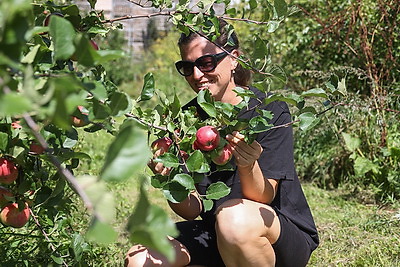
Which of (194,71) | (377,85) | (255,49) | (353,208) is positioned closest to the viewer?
(255,49)

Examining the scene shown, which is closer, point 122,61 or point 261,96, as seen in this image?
point 261,96

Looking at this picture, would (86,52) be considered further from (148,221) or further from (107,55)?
(148,221)

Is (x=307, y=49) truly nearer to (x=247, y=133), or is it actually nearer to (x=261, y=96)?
(x=261, y=96)

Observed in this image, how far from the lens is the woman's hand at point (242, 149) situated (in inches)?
64.7

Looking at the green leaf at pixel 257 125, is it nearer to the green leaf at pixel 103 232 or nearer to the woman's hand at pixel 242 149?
the woman's hand at pixel 242 149

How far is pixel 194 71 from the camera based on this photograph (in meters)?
2.07

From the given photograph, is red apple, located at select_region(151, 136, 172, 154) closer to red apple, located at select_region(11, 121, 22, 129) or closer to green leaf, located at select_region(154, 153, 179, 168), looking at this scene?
green leaf, located at select_region(154, 153, 179, 168)

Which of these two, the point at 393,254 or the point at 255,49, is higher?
the point at 255,49

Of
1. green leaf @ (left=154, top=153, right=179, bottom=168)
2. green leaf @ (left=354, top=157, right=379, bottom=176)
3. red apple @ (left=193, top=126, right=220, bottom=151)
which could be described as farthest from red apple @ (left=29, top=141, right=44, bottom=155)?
green leaf @ (left=354, top=157, right=379, bottom=176)

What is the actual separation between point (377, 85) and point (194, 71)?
2.32m

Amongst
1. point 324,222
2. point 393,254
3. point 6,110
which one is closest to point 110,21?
point 6,110

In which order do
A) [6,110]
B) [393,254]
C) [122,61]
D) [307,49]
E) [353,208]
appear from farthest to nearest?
[122,61]
[307,49]
[353,208]
[393,254]
[6,110]

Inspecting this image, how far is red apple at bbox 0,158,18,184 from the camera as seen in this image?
142 centimetres

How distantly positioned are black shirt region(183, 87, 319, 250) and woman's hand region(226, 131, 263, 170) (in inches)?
10.7
